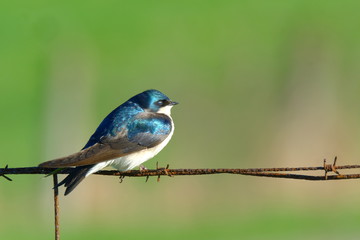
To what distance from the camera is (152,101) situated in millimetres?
7195

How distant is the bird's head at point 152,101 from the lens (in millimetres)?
7117

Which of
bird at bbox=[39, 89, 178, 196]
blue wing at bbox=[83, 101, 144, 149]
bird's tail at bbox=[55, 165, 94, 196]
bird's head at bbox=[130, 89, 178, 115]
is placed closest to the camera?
bird's tail at bbox=[55, 165, 94, 196]

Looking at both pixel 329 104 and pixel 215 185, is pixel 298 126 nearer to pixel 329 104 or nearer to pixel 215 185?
pixel 329 104

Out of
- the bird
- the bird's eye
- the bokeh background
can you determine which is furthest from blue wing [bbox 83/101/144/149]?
the bokeh background

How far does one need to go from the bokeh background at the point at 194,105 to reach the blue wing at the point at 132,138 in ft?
28.9

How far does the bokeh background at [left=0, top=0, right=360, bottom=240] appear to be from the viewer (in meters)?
16.6

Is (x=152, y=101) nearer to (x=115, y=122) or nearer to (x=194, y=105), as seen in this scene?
(x=115, y=122)

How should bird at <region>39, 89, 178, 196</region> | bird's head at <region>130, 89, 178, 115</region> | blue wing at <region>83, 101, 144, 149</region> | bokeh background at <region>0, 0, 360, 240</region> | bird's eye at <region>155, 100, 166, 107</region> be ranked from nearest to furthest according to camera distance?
bird at <region>39, 89, 178, 196</region> < blue wing at <region>83, 101, 144, 149</region> < bird's head at <region>130, 89, 178, 115</region> < bird's eye at <region>155, 100, 166, 107</region> < bokeh background at <region>0, 0, 360, 240</region>

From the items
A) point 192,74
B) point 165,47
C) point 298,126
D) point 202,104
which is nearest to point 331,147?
point 298,126

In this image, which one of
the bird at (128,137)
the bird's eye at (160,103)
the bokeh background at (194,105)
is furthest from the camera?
Result: the bokeh background at (194,105)

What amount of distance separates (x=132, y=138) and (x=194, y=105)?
13.7 metres

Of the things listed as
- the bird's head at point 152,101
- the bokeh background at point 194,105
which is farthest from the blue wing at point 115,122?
the bokeh background at point 194,105

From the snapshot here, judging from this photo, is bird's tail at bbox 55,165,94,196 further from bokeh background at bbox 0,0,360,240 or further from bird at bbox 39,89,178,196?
bokeh background at bbox 0,0,360,240

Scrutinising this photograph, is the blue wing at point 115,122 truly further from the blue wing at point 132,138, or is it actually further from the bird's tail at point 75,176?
the bird's tail at point 75,176
